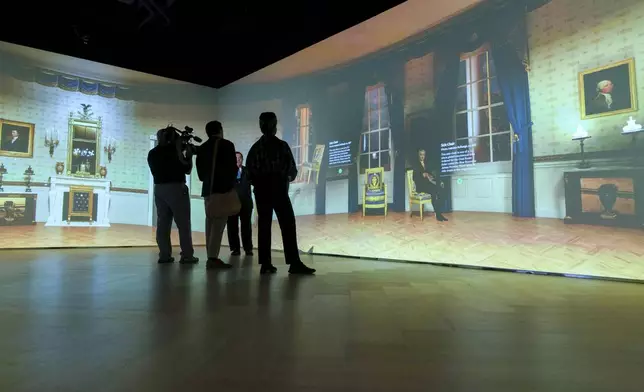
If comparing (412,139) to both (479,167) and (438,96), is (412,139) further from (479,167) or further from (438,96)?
(479,167)

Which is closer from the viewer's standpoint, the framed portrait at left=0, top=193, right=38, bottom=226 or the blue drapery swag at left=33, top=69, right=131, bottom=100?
the framed portrait at left=0, top=193, right=38, bottom=226

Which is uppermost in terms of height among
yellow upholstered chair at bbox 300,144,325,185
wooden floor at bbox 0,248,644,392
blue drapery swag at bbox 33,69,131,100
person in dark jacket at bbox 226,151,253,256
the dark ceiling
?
the dark ceiling

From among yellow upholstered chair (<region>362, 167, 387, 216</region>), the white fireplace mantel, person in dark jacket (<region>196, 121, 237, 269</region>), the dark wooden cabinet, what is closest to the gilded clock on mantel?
the white fireplace mantel

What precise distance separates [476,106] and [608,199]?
1341 millimetres

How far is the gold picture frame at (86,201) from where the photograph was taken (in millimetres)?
5633

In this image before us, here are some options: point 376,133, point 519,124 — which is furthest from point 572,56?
point 376,133

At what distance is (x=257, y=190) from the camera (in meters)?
2.79

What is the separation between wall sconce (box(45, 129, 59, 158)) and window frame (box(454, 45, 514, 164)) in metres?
5.38

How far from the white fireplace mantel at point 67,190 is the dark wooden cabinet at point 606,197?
600 centimetres

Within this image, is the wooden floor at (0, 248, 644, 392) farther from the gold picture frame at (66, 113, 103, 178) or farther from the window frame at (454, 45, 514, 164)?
the gold picture frame at (66, 113, 103, 178)

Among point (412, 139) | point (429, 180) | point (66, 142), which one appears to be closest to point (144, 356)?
point (429, 180)

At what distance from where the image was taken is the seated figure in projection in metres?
3.80

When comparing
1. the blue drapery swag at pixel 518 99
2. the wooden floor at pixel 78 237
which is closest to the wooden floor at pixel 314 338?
the blue drapery swag at pixel 518 99

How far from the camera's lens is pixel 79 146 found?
18.8 ft
